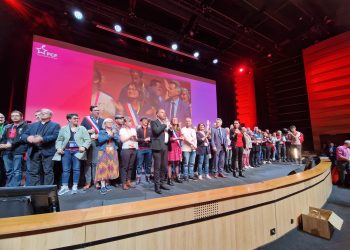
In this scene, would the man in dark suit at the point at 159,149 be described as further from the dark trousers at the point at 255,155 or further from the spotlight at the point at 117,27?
the spotlight at the point at 117,27

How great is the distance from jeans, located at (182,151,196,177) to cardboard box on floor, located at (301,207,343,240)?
2299 mm

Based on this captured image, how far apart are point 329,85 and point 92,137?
938cm

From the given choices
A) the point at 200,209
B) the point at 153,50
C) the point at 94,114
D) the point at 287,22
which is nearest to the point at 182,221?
the point at 200,209

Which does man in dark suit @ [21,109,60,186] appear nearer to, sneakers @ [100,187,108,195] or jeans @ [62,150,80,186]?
jeans @ [62,150,80,186]

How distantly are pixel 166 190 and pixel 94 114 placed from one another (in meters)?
1.99

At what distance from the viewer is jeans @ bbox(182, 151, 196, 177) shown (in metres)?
4.09

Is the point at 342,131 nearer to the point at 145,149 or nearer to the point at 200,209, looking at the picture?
the point at 145,149

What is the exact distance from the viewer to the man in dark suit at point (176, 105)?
274 inches

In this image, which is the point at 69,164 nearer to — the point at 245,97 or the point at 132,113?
the point at 132,113

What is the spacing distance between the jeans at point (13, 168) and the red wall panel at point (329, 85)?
10.2 meters

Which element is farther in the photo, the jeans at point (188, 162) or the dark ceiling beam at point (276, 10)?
the dark ceiling beam at point (276, 10)

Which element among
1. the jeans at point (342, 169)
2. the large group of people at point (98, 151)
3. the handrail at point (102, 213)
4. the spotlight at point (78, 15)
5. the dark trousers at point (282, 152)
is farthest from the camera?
the dark trousers at point (282, 152)

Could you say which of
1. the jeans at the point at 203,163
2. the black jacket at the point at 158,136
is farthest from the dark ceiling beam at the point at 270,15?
the black jacket at the point at 158,136

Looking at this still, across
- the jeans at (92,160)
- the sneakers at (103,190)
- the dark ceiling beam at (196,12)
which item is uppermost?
the dark ceiling beam at (196,12)
